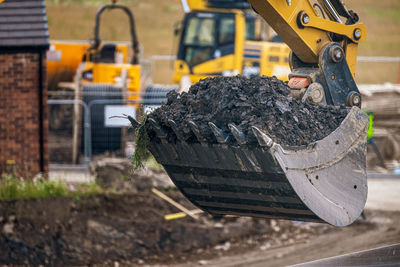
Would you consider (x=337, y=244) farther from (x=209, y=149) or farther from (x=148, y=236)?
(x=209, y=149)

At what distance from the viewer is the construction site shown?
6449 mm

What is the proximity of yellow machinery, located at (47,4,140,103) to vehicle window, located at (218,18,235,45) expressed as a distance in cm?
226

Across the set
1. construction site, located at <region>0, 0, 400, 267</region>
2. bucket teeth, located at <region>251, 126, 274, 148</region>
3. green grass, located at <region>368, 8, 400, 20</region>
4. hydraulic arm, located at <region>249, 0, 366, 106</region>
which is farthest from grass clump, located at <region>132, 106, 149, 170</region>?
green grass, located at <region>368, 8, 400, 20</region>

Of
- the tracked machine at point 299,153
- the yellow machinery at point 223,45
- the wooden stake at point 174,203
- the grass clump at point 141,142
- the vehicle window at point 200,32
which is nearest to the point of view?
the tracked machine at point 299,153

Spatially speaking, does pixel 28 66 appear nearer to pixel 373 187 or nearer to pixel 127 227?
pixel 127 227

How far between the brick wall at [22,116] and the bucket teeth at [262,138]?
707 cm

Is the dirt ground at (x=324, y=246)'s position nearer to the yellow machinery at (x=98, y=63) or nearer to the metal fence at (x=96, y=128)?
the metal fence at (x=96, y=128)

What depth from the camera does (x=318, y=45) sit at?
740 centimetres

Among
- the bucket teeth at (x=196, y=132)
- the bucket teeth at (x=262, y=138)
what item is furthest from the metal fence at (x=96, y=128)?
the bucket teeth at (x=262, y=138)

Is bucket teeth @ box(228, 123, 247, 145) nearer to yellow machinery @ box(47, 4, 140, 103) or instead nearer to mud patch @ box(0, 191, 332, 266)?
mud patch @ box(0, 191, 332, 266)

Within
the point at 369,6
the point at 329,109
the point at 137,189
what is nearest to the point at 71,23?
the point at 369,6

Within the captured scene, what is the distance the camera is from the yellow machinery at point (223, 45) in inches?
701

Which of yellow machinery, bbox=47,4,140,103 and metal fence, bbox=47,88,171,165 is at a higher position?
yellow machinery, bbox=47,4,140,103

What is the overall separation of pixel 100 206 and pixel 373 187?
606cm
